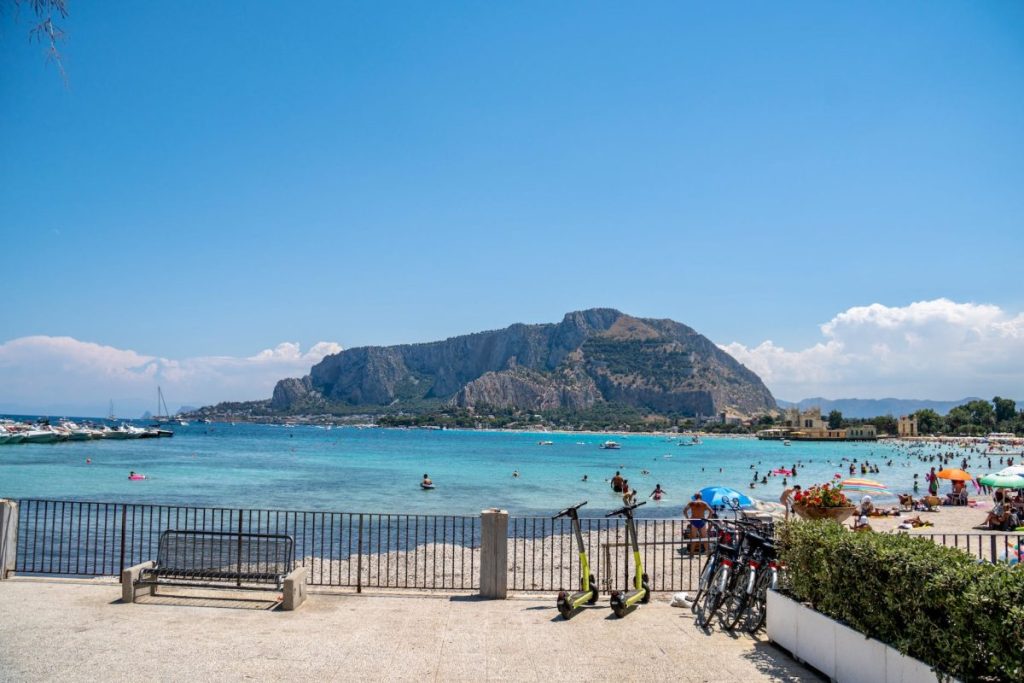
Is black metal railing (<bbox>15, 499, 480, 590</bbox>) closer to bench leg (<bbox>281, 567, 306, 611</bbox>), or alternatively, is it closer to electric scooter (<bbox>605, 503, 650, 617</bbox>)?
bench leg (<bbox>281, 567, 306, 611</bbox>)

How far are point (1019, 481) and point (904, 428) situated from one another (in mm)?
167261

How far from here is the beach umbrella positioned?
2233 centimetres

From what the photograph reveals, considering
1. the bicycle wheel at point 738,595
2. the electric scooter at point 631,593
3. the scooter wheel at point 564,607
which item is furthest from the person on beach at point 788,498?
the scooter wheel at point 564,607

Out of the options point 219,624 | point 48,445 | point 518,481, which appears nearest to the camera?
point 219,624

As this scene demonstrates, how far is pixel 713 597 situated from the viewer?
874 cm

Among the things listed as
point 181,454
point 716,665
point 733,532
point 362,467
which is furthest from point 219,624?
point 181,454

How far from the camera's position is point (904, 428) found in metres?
171

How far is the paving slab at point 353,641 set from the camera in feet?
22.5

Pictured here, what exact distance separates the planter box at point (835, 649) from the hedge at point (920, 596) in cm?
9

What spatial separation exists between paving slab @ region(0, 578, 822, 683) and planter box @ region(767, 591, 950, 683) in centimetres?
20

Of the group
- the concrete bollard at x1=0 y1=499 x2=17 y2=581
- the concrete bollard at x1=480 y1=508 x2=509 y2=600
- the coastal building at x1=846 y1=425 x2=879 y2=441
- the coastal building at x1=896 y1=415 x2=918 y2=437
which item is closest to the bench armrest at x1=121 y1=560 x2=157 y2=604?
the concrete bollard at x1=0 y1=499 x2=17 y2=581

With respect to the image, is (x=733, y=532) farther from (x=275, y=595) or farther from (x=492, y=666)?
(x=275, y=595)

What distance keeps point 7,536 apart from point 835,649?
10.7 metres

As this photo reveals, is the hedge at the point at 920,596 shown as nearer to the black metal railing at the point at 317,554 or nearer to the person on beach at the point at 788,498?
the black metal railing at the point at 317,554
